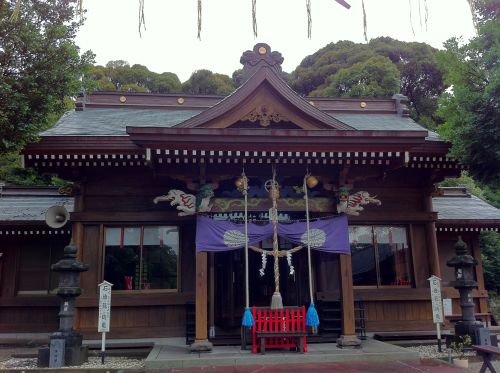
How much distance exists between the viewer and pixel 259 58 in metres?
10.2

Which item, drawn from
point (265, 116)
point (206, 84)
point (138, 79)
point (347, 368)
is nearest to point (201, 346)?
point (347, 368)

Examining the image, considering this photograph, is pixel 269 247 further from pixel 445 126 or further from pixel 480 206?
pixel 480 206

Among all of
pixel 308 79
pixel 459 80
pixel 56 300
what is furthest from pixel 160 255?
pixel 308 79

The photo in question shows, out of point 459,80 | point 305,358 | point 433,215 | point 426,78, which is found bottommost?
point 305,358

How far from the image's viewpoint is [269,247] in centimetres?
1153

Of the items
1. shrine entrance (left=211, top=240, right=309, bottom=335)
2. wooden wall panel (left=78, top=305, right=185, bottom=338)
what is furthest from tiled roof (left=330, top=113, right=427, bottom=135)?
wooden wall panel (left=78, top=305, right=185, bottom=338)

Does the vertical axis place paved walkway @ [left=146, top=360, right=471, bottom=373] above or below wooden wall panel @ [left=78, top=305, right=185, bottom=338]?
below

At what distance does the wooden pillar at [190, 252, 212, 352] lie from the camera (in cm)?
897

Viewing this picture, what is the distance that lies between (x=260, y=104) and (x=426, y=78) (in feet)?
108

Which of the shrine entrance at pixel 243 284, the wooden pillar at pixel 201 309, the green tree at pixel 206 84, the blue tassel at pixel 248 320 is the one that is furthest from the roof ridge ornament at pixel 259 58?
the green tree at pixel 206 84

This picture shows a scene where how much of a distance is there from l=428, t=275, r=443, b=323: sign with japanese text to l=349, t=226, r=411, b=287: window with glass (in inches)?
84.5

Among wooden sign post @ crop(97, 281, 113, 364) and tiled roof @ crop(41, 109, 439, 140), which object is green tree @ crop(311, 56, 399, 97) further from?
wooden sign post @ crop(97, 281, 113, 364)

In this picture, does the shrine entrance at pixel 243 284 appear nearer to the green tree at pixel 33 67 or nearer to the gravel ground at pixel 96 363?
the gravel ground at pixel 96 363

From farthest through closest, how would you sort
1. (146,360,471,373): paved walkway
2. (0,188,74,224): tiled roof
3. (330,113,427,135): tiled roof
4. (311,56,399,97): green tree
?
(311,56,399,97): green tree, (330,113,427,135): tiled roof, (0,188,74,224): tiled roof, (146,360,471,373): paved walkway
